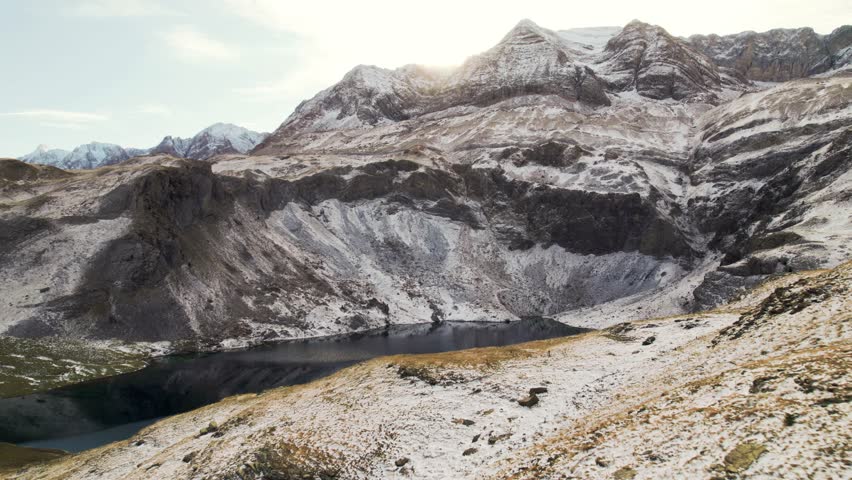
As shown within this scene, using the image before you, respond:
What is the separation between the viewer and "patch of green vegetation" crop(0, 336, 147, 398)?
89875mm

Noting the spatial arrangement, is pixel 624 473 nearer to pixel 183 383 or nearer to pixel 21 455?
pixel 21 455

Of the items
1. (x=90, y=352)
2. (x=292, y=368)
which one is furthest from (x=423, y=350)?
(x=90, y=352)

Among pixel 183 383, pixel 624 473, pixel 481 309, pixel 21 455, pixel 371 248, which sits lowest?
pixel 481 309

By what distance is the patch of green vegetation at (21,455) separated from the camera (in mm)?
52150

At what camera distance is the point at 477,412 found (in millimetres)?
30734

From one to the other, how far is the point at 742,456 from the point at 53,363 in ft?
389

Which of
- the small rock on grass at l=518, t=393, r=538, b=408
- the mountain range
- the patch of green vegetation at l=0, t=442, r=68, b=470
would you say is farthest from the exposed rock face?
the small rock on grass at l=518, t=393, r=538, b=408

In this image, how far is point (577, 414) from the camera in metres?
27.3

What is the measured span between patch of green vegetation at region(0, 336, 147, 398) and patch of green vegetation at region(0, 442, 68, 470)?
3562cm

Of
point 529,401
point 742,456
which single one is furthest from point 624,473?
point 529,401

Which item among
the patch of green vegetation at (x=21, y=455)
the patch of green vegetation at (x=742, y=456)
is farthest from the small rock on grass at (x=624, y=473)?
the patch of green vegetation at (x=21, y=455)

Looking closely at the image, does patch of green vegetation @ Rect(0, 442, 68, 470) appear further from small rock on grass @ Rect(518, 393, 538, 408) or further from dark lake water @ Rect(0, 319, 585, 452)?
small rock on grass @ Rect(518, 393, 538, 408)

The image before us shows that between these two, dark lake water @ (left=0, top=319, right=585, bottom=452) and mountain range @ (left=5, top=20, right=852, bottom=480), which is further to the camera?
dark lake water @ (left=0, top=319, right=585, bottom=452)

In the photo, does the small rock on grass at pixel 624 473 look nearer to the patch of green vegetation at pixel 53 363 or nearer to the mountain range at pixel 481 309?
the mountain range at pixel 481 309
